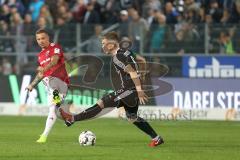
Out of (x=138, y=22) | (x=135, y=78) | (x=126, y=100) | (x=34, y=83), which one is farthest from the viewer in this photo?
(x=138, y=22)

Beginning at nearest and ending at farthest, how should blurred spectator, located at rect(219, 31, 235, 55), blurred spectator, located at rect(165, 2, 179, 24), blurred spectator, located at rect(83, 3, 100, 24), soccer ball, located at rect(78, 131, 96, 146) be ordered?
soccer ball, located at rect(78, 131, 96, 146)
blurred spectator, located at rect(219, 31, 235, 55)
blurred spectator, located at rect(165, 2, 179, 24)
blurred spectator, located at rect(83, 3, 100, 24)

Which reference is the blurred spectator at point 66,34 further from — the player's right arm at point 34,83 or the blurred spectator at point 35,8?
the player's right arm at point 34,83

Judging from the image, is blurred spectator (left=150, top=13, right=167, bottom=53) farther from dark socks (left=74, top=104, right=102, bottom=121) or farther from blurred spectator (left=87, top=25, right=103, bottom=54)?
dark socks (left=74, top=104, right=102, bottom=121)

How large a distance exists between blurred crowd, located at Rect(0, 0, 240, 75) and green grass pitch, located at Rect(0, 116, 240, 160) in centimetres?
315

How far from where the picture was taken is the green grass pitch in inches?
562

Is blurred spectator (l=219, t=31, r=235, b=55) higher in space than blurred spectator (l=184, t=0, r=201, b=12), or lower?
lower

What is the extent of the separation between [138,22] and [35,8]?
494 centimetres

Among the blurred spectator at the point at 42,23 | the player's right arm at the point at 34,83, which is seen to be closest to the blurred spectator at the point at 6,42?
the blurred spectator at the point at 42,23

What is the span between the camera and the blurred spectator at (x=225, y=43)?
2569 cm

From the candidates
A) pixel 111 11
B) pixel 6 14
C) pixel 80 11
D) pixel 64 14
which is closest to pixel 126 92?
pixel 111 11

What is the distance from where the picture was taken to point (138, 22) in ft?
87.0

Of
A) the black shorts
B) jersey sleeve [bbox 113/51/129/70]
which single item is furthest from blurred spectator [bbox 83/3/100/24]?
jersey sleeve [bbox 113/51/129/70]

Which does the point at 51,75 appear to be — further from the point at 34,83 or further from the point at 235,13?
the point at 235,13

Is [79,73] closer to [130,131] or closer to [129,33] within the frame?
[129,33]
